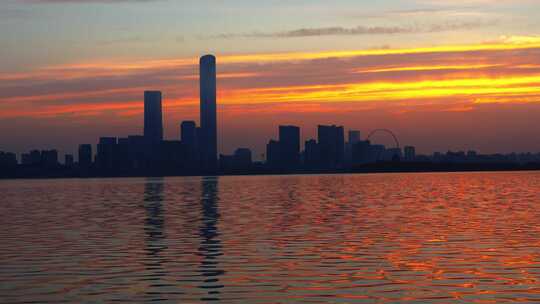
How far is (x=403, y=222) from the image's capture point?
66.9 m

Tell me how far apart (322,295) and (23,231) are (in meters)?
36.7

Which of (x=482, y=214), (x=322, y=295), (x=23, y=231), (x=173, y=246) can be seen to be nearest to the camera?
(x=322, y=295)

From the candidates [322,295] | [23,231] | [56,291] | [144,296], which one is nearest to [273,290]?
[322,295]

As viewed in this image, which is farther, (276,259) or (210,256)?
(210,256)

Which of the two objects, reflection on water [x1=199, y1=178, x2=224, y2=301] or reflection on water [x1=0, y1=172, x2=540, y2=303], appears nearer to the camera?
reflection on water [x1=0, y1=172, x2=540, y2=303]

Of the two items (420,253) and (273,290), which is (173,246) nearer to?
(420,253)

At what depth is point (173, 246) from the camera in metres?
50.6

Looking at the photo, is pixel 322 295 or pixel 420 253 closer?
pixel 322 295

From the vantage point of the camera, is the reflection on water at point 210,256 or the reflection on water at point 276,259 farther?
the reflection on water at point 210,256

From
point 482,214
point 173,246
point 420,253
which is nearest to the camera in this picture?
point 420,253

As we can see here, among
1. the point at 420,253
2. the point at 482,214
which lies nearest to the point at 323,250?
the point at 420,253

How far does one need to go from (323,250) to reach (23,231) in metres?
25.6

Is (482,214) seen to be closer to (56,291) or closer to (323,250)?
(323,250)

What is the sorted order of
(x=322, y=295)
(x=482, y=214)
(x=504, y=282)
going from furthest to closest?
(x=482, y=214) → (x=504, y=282) → (x=322, y=295)
